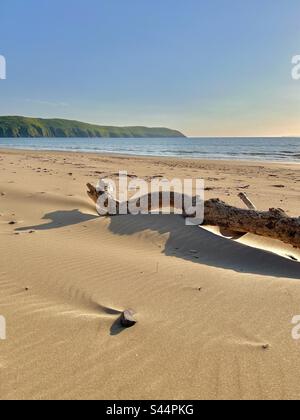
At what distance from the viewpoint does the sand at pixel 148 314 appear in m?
2.29

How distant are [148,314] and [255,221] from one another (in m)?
2.70

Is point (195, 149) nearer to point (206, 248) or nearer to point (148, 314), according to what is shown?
point (206, 248)

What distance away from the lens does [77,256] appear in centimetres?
463

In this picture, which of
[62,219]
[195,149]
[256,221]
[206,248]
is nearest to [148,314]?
[206,248]

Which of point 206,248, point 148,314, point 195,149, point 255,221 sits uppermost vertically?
point 195,149

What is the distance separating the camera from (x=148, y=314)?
3.13 metres

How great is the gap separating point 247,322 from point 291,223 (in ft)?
7.01

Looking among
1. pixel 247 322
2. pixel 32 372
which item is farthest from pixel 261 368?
pixel 32 372

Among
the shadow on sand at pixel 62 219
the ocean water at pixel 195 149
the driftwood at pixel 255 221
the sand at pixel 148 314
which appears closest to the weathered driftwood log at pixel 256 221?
the driftwood at pixel 255 221

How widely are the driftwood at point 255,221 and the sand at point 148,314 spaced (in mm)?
283

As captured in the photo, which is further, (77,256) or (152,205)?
(152,205)

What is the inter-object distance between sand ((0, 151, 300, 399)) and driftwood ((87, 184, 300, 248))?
0.93 ft

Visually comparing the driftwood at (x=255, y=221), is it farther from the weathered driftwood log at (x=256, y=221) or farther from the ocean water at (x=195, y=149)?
the ocean water at (x=195, y=149)
